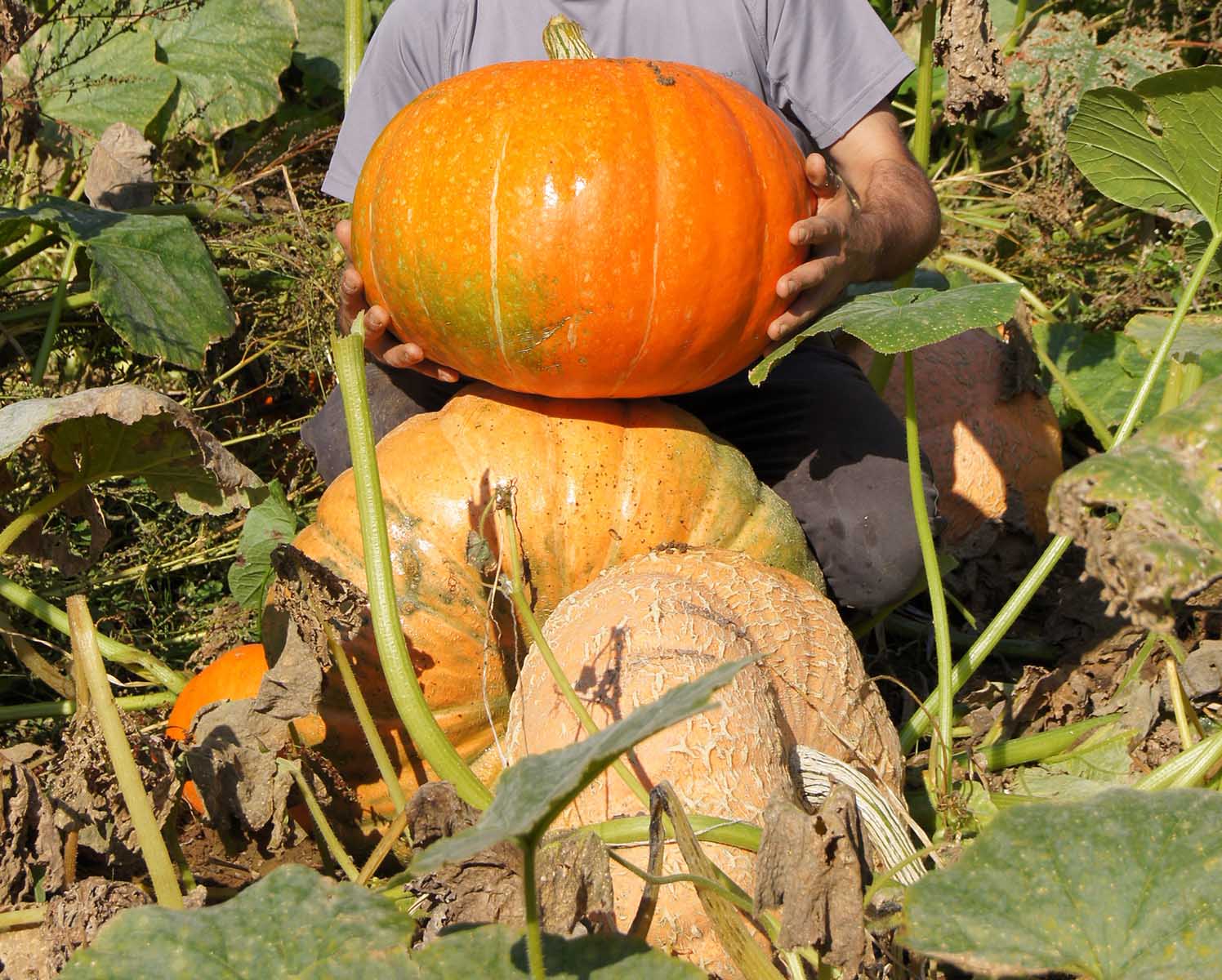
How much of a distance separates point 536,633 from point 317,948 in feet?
2.12

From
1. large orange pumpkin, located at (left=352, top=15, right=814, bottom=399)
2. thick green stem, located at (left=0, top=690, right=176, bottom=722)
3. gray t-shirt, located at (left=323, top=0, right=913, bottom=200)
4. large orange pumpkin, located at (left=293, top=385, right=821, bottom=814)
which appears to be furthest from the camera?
gray t-shirt, located at (left=323, top=0, right=913, bottom=200)

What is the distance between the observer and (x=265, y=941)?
3.40ft

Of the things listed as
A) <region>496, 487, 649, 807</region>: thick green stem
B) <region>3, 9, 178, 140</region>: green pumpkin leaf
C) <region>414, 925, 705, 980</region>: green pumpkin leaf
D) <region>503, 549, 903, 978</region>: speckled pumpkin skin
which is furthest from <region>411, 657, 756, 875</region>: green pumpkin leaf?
<region>3, 9, 178, 140</region>: green pumpkin leaf

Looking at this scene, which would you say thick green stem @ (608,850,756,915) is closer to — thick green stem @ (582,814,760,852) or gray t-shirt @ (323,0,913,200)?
thick green stem @ (582,814,760,852)

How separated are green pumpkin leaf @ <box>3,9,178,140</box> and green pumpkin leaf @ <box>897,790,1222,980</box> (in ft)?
9.96

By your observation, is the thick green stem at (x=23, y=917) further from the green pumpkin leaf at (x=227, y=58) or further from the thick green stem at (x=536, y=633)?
the green pumpkin leaf at (x=227, y=58)

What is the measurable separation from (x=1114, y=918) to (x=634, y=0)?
1932 mm

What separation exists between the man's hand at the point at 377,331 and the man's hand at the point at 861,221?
1.86 ft

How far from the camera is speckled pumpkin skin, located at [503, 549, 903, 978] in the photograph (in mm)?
1504

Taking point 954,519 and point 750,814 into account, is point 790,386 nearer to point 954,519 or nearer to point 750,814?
point 954,519

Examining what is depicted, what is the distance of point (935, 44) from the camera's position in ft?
7.28

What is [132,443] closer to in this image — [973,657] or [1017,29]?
[973,657]

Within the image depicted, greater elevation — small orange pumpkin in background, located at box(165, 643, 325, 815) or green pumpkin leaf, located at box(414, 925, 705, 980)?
green pumpkin leaf, located at box(414, 925, 705, 980)

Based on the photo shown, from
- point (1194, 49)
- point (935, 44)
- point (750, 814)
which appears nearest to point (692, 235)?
point (935, 44)
